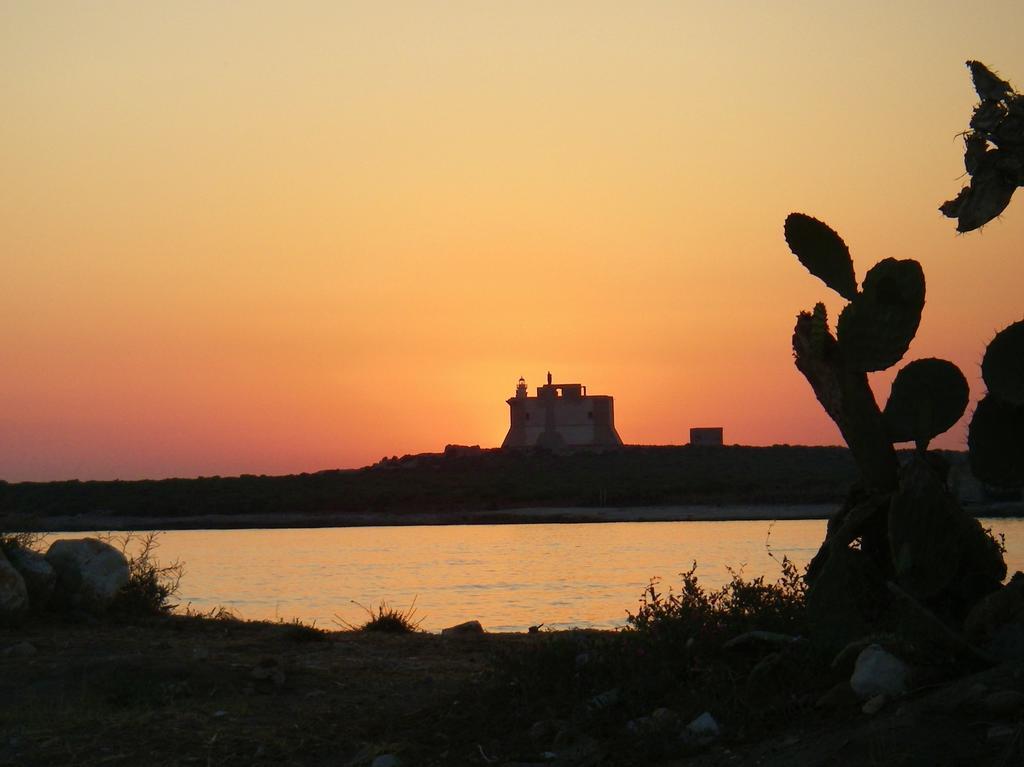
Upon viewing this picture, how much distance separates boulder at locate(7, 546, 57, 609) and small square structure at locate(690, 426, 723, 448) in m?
79.0

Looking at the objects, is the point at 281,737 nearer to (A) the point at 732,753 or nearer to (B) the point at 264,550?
(A) the point at 732,753

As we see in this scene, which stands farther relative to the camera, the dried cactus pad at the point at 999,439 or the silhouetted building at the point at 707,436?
the silhouetted building at the point at 707,436

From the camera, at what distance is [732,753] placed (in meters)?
6.99

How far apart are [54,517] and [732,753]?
64.3 meters

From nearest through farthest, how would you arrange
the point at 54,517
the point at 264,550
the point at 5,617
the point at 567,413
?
the point at 5,617 → the point at 264,550 → the point at 54,517 → the point at 567,413

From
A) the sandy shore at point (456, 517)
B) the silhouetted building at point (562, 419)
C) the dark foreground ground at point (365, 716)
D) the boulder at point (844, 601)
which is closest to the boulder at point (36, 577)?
the dark foreground ground at point (365, 716)

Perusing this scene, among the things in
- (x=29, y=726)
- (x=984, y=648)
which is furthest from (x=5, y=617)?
(x=984, y=648)

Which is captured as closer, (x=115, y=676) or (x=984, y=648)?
(x=984, y=648)

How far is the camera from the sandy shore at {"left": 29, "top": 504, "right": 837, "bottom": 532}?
2143 inches

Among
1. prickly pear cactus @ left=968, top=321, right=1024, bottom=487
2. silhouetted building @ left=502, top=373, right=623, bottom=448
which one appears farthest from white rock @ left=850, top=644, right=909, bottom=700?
silhouetted building @ left=502, top=373, right=623, bottom=448

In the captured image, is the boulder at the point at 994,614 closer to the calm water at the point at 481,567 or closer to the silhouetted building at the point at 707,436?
the calm water at the point at 481,567

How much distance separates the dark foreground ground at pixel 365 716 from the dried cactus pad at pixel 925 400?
1.91 m

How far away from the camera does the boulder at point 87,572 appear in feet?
42.6

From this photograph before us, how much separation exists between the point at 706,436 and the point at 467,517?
35.8 metres
